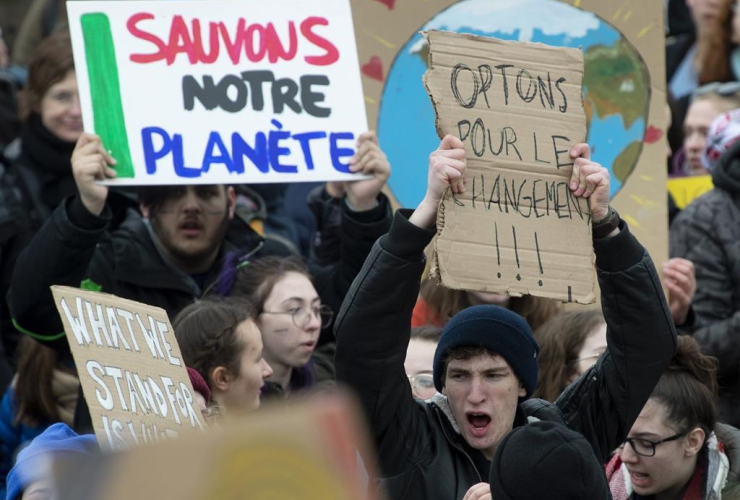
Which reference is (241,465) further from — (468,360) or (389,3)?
(389,3)

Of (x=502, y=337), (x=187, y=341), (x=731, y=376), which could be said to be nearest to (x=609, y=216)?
(x=502, y=337)

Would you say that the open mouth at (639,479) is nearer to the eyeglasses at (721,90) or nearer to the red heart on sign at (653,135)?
the red heart on sign at (653,135)

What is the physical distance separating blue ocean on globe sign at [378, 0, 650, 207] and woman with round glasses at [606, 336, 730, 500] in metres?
1.38

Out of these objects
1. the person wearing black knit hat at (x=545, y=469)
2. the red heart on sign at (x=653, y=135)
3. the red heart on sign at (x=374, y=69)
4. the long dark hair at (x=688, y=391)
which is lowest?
the long dark hair at (x=688, y=391)

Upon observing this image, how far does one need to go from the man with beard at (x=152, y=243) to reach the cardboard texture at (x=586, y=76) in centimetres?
31

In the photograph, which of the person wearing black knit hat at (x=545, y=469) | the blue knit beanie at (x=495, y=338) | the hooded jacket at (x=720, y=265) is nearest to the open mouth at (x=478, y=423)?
the blue knit beanie at (x=495, y=338)

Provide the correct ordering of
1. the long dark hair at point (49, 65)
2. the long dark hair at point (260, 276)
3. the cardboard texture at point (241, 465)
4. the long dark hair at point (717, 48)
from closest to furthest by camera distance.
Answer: the cardboard texture at point (241, 465) → the long dark hair at point (260, 276) → the long dark hair at point (49, 65) → the long dark hair at point (717, 48)

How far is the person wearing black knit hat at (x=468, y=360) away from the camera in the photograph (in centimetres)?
350

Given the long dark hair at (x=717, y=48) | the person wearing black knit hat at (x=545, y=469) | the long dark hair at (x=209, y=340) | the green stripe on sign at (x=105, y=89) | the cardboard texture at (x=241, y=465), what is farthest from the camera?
the long dark hair at (x=717, y=48)

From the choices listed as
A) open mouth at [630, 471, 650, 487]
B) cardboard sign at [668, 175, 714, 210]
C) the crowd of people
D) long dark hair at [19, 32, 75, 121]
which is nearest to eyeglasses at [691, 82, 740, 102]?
the crowd of people

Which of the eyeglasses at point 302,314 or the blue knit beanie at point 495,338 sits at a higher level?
the blue knit beanie at point 495,338

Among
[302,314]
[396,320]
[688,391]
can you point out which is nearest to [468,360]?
[396,320]

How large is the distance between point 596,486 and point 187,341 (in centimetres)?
174

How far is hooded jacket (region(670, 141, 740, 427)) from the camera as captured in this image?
16.9ft
